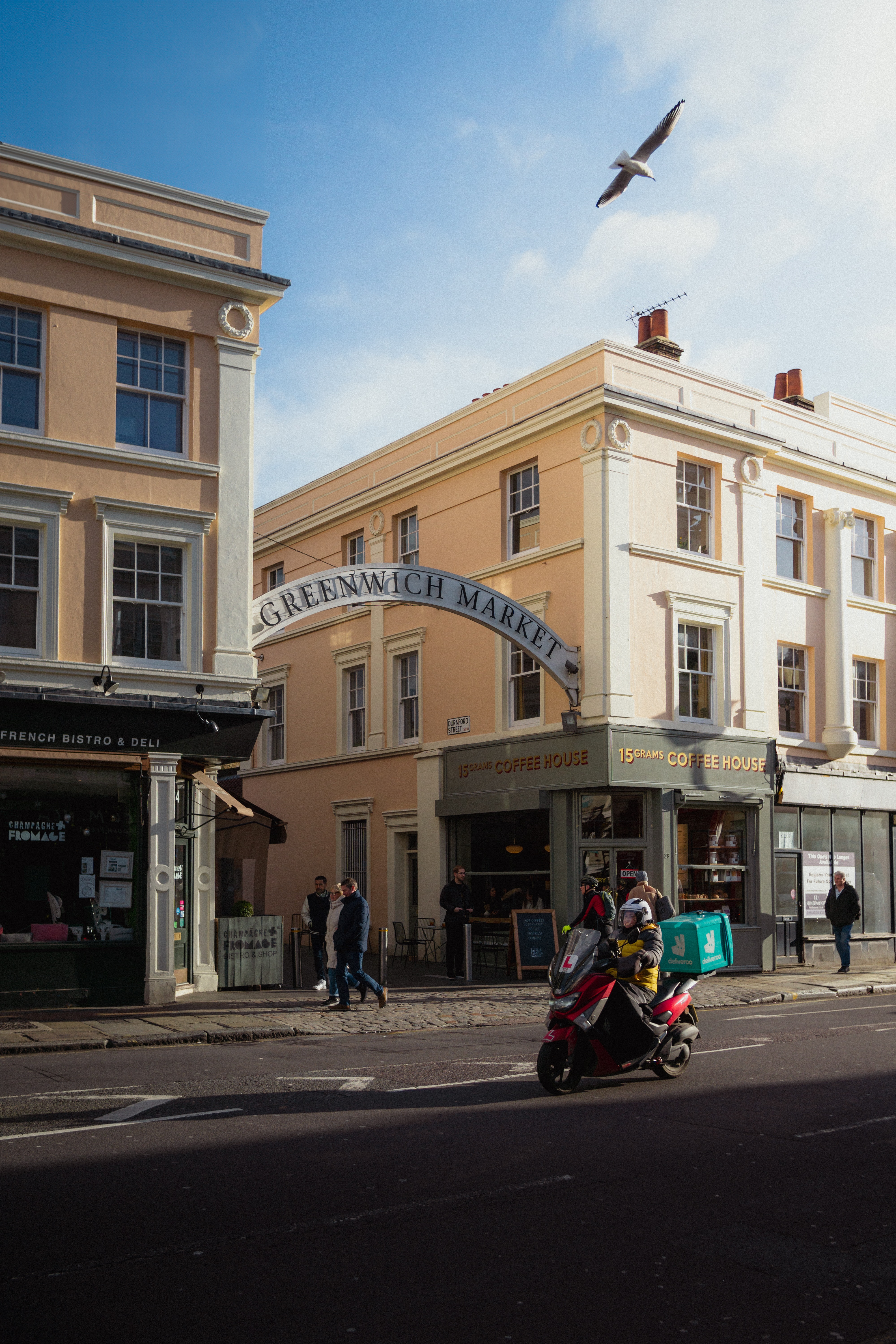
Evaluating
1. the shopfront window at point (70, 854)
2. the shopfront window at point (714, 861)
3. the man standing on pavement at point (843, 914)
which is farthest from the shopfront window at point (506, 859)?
the shopfront window at point (70, 854)

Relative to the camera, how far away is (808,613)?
84.1ft

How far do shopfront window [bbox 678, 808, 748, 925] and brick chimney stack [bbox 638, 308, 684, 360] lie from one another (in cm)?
946

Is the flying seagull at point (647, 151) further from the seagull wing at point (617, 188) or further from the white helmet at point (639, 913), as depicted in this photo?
the white helmet at point (639, 913)

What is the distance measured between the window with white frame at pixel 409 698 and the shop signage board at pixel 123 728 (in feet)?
29.6

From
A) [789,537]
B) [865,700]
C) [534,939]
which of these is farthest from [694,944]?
[865,700]

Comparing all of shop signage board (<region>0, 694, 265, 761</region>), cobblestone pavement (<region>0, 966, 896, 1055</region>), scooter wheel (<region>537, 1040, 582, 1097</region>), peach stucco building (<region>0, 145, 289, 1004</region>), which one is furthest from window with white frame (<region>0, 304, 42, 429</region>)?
scooter wheel (<region>537, 1040, 582, 1097</region>)

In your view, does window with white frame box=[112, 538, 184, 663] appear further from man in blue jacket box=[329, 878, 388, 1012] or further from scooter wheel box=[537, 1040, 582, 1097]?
scooter wheel box=[537, 1040, 582, 1097]

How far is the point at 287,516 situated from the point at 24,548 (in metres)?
15.8

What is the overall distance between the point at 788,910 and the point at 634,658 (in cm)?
638

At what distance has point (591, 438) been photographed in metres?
22.1

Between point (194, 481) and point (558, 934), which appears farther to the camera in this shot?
point (558, 934)

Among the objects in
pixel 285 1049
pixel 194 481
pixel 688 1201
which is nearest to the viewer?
pixel 688 1201

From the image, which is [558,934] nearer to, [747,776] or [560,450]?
[747,776]

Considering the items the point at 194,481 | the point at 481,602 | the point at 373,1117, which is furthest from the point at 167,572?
the point at 373,1117
